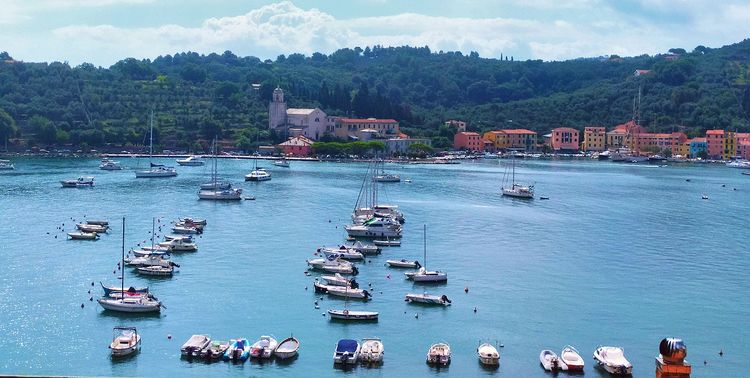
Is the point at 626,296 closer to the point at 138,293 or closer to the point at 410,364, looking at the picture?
the point at 410,364

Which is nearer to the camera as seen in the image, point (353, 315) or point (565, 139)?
point (353, 315)

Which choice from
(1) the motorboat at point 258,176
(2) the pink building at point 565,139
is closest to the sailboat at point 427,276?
(1) the motorboat at point 258,176

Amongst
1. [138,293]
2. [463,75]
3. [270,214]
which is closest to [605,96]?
[463,75]

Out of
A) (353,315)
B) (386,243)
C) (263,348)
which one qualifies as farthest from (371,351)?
(386,243)

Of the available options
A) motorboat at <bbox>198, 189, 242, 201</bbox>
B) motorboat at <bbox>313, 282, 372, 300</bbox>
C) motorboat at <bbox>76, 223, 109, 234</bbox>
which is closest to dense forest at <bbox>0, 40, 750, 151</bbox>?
motorboat at <bbox>198, 189, 242, 201</bbox>

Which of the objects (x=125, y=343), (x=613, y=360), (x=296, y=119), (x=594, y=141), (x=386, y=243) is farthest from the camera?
(x=594, y=141)

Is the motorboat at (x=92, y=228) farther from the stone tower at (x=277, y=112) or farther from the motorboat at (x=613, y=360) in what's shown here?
the stone tower at (x=277, y=112)

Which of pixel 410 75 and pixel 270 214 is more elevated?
pixel 410 75

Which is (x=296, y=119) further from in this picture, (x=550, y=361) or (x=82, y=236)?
(x=550, y=361)
